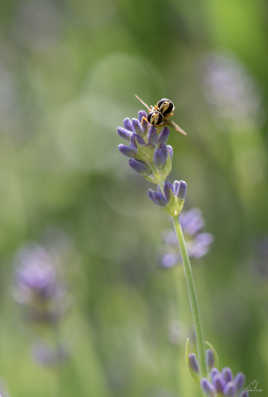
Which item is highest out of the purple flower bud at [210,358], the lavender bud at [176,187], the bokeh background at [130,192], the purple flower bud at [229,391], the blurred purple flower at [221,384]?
the bokeh background at [130,192]

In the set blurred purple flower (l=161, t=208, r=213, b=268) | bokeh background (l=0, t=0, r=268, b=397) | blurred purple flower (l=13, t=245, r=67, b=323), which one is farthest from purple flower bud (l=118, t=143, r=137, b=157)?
blurred purple flower (l=13, t=245, r=67, b=323)

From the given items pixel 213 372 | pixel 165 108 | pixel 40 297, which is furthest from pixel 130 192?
pixel 213 372

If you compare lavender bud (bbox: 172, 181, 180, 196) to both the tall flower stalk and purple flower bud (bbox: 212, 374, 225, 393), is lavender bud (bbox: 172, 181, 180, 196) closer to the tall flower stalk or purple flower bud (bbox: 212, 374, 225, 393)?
the tall flower stalk

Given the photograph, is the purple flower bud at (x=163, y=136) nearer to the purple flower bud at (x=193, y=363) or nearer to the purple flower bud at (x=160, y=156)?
the purple flower bud at (x=160, y=156)

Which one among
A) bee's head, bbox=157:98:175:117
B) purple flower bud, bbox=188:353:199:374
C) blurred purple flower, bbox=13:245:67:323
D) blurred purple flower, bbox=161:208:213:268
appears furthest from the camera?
blurred purple flower, bbox=13:245:67:323

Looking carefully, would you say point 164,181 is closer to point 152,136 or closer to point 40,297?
point 152,136

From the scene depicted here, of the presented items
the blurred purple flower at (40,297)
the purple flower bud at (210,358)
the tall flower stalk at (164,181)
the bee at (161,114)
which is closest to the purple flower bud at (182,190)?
the tall flower stalk at (164,181)

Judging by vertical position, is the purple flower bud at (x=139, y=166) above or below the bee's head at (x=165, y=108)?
below

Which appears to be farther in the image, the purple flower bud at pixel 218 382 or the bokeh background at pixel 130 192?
the bokeh background at pixel 130 192
